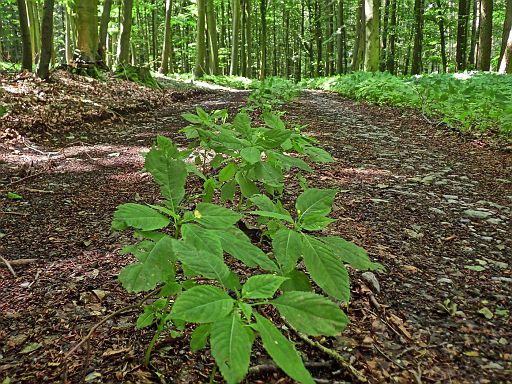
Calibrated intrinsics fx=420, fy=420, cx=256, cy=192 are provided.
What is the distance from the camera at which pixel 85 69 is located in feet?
36.2

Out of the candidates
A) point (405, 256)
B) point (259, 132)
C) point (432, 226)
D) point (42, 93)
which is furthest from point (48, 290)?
point (42, 93)

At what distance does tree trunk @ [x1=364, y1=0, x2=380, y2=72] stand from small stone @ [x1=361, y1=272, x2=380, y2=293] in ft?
56.4

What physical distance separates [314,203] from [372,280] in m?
0.87

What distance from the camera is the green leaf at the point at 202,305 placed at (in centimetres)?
94

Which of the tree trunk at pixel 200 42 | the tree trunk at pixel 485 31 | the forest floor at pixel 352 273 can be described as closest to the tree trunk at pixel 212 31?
the tree trunk at pixel 200 42

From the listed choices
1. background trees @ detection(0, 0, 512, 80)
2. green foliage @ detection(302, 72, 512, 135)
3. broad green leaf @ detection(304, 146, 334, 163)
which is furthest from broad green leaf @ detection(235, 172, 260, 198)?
background trees @ detection(0, 0, 512, 80)

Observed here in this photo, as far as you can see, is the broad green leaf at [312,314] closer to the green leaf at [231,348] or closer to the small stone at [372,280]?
the green leaf at [231,348]

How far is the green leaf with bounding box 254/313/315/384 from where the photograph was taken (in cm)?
87

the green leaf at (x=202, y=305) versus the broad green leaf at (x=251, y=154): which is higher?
the broad green leaf at (x=251, y=154)

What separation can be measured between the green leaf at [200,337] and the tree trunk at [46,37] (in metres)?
8.15

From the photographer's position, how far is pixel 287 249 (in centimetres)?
124

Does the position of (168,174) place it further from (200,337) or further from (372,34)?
(372,34)

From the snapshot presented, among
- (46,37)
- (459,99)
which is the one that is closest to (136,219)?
(46,37)

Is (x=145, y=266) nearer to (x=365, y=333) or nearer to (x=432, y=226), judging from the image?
(x=365, y=333)
